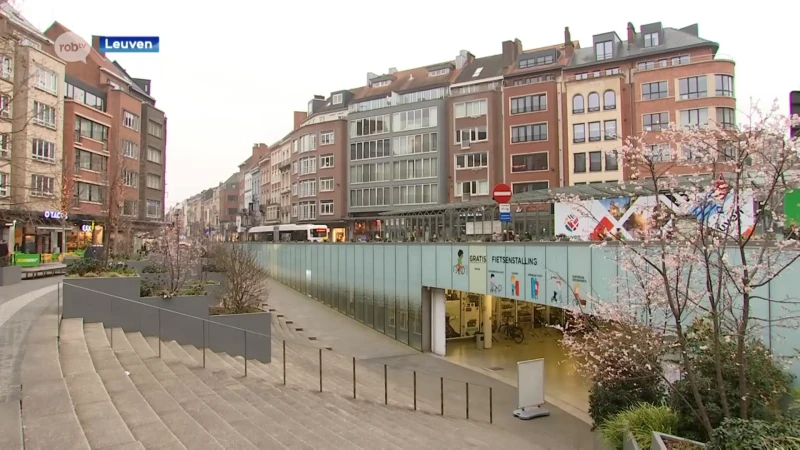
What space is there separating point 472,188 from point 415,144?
27.1ft

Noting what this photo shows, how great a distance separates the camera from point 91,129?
45844 mm

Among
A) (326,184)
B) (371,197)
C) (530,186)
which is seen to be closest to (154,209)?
(326,184)

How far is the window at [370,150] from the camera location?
5892 centimetres

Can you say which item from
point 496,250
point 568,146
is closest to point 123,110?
point 568,146

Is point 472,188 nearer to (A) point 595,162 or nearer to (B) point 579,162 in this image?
(B) point 579,162

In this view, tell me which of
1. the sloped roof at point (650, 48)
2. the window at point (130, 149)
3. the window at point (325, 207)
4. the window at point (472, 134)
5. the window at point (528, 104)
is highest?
the sloped roof at point (650, 48)

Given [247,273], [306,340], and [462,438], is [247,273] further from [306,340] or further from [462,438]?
[462,438]

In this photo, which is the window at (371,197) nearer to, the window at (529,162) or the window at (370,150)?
the window at (370,150)

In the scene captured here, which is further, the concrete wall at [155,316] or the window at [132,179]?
the window at [132,179]

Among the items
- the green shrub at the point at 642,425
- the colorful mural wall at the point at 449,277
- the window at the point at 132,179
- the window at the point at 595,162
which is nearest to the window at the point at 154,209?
the window at the point at 132,179

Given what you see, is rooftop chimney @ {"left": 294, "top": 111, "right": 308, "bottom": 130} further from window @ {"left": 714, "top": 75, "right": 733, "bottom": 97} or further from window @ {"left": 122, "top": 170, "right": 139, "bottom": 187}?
window @ {"left": 714, "top": 75, "right": 733, "bottom": 97}

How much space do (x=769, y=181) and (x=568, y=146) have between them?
1681 inches

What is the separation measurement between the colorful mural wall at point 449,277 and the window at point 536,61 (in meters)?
A: 29.3

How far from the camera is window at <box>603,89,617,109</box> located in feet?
152
